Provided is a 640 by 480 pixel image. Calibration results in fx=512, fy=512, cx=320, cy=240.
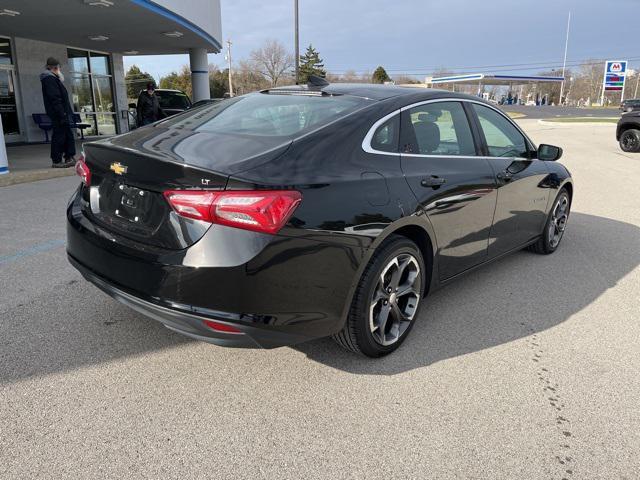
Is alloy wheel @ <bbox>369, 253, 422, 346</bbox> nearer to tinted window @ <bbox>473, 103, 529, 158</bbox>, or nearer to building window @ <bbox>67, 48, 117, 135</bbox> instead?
tinted window @ <bbox>473, 103, 529, 158</bbox>

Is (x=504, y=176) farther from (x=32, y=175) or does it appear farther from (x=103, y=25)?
(x=103, y=25)

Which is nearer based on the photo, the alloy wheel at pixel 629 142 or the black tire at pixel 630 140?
the black tire at pixel 630 140

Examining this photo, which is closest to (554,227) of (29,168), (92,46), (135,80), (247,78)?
(29,168)

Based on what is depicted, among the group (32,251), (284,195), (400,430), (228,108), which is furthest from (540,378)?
(32,251)

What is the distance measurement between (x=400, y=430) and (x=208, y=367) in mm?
1166

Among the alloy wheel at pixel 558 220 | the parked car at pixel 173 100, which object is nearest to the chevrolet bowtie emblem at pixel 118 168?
the alloy wheel at pixel 558 220

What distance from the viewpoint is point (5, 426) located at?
2.43 metres

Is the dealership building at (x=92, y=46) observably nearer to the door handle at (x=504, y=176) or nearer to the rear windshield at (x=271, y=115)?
the rear windshield at (x=271, y=115)

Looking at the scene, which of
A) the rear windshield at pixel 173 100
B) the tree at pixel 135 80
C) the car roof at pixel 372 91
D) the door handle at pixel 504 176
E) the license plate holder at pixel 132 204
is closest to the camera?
the license plate holder at pixel 132 204

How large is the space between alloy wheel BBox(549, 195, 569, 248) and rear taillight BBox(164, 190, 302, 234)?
3.81 metres

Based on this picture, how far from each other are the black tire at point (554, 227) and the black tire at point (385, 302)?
2.37 meters

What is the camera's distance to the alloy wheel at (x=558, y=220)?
5.32 m

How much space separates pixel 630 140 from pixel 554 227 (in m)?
13.1

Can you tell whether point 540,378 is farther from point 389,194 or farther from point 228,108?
point 228,108
